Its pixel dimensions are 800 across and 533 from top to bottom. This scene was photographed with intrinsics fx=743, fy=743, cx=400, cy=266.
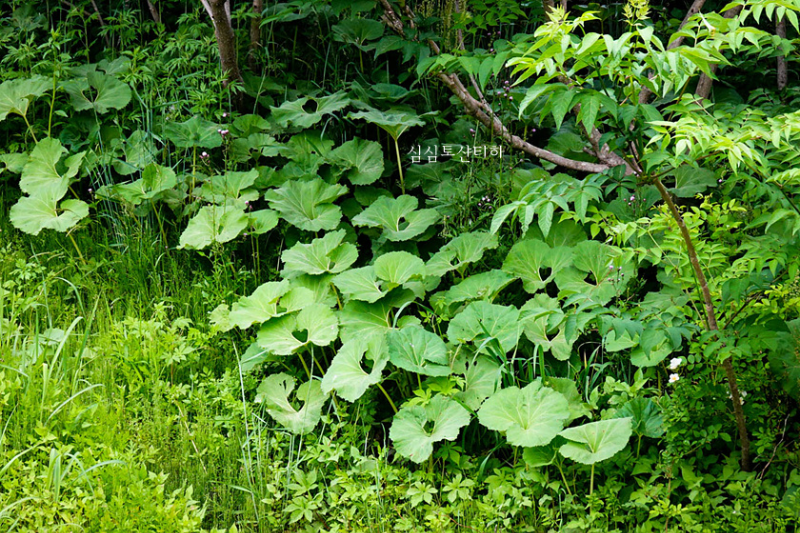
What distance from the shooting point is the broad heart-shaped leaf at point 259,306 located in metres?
2.90

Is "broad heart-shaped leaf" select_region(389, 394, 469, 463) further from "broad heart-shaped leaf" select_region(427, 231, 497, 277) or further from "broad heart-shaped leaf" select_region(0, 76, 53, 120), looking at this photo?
"broad heart-shaped leaf" select_region(0, 76, 53, 120)

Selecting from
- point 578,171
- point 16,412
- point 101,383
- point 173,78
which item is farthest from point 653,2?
point 16,412

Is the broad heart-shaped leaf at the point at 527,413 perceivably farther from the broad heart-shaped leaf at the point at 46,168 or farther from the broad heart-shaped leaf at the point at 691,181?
the broad heart-shaped leaf at the point at 46,168

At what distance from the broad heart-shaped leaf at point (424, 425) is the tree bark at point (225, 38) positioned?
7.06 ft

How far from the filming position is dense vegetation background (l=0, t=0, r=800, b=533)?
2.23 meters

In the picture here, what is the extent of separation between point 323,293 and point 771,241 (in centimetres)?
168

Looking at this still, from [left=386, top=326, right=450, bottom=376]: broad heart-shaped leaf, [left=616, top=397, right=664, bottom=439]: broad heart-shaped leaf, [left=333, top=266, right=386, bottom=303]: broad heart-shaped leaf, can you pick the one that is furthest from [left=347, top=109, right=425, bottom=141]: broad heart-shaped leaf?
[left=616, top=397, right=664, bottom=439]: broad heart-shaped leaf

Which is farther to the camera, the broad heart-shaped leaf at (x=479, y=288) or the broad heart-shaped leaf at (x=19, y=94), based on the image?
the broad heart-shaped leaf at (x=19, y=94)

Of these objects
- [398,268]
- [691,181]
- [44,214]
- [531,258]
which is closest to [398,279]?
[398,268]

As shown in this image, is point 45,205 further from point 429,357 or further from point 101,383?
point 429,357

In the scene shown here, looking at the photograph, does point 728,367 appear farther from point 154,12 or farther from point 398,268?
point 154,12

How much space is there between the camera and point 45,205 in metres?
3.57

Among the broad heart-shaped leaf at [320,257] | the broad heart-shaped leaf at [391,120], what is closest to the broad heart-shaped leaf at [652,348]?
the broad heart-shaped leaf at [320,257]

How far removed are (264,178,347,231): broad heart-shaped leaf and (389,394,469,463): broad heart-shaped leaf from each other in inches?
41.9
